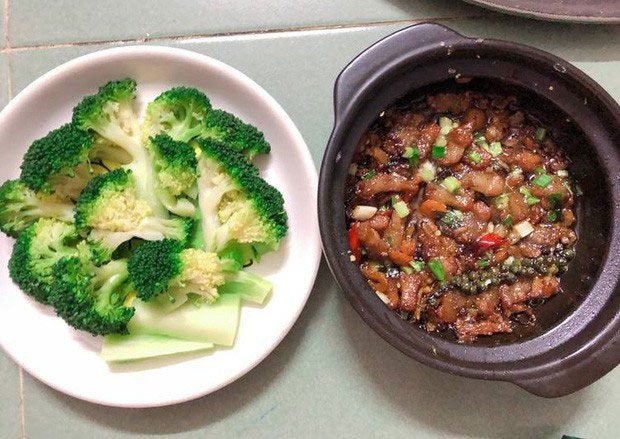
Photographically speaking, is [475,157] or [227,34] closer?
[475,157]

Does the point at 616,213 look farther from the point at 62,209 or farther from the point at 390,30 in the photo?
the point at 62,209

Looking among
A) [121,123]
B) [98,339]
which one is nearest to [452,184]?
[121,123]

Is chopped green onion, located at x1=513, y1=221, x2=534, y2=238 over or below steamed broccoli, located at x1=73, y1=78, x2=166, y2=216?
below

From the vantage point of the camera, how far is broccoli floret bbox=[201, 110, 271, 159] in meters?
1.19

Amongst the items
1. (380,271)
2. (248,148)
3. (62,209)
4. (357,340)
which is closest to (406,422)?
(357,340)

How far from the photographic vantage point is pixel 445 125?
1.21m

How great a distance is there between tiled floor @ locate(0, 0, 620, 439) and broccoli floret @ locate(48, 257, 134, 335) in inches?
8.8

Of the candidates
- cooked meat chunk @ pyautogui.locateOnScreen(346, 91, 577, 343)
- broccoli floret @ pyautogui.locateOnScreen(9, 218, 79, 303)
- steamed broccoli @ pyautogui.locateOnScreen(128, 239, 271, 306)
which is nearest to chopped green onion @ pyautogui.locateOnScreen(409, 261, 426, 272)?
cooked meat chunk @ pyautogui.locateOnScreen(346, 91, 577, 343)

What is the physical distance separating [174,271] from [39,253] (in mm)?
245

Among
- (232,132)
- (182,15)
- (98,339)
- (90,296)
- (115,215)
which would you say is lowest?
(98,339)

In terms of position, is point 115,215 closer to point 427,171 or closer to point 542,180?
point 427,171

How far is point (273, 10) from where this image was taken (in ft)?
4.31

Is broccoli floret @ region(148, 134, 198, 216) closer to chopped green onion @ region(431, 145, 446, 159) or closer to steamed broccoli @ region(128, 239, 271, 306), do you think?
steamed broccoli @ region(128, 239, 271, 306)

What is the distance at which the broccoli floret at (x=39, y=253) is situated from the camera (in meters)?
1.15
